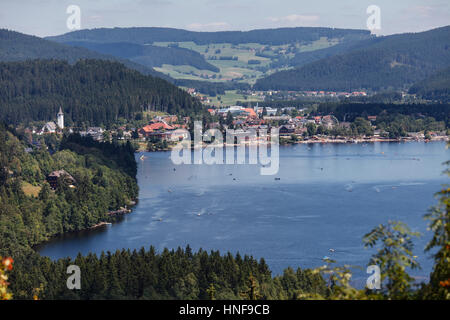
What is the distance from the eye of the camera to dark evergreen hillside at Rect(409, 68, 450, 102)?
64675 millimetres

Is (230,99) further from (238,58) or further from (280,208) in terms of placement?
(280,208)

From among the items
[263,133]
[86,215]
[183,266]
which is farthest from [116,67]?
[183,266]

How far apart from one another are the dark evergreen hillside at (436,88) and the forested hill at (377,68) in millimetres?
9303

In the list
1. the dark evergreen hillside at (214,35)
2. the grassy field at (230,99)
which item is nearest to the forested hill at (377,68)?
the grassy field at (230,99)

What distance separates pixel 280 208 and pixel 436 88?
50.4 meters

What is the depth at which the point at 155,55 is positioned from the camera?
108000 mm

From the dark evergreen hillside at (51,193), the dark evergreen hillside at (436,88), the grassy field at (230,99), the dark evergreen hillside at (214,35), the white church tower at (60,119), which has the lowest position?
the dark evergreen hillside at (51,193)

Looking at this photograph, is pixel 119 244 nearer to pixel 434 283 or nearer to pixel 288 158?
pixel 434 283

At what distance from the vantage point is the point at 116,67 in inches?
2124

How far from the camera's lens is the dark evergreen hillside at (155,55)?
103 meters

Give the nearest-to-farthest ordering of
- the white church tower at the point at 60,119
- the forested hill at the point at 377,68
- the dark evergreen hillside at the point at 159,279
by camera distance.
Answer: the dark evergreen hillside at the point at 159,279
the white church tower at the point at 60,119
the forested hill at the point at 377,68

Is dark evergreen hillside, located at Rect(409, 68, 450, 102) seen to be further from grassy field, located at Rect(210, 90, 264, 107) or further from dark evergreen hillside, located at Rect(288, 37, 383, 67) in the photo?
dark evergreen hillside, located at Rect(288, 37, 383, 67)

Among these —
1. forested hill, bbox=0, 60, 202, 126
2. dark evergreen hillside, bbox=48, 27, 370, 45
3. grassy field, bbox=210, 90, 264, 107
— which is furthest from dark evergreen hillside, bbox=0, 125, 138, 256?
dark evergreen hillside, bbox=48, 27, 370, 45

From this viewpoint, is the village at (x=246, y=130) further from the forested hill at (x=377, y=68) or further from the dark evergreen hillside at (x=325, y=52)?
the dark evergreen hillside at (x=325, y=52)
